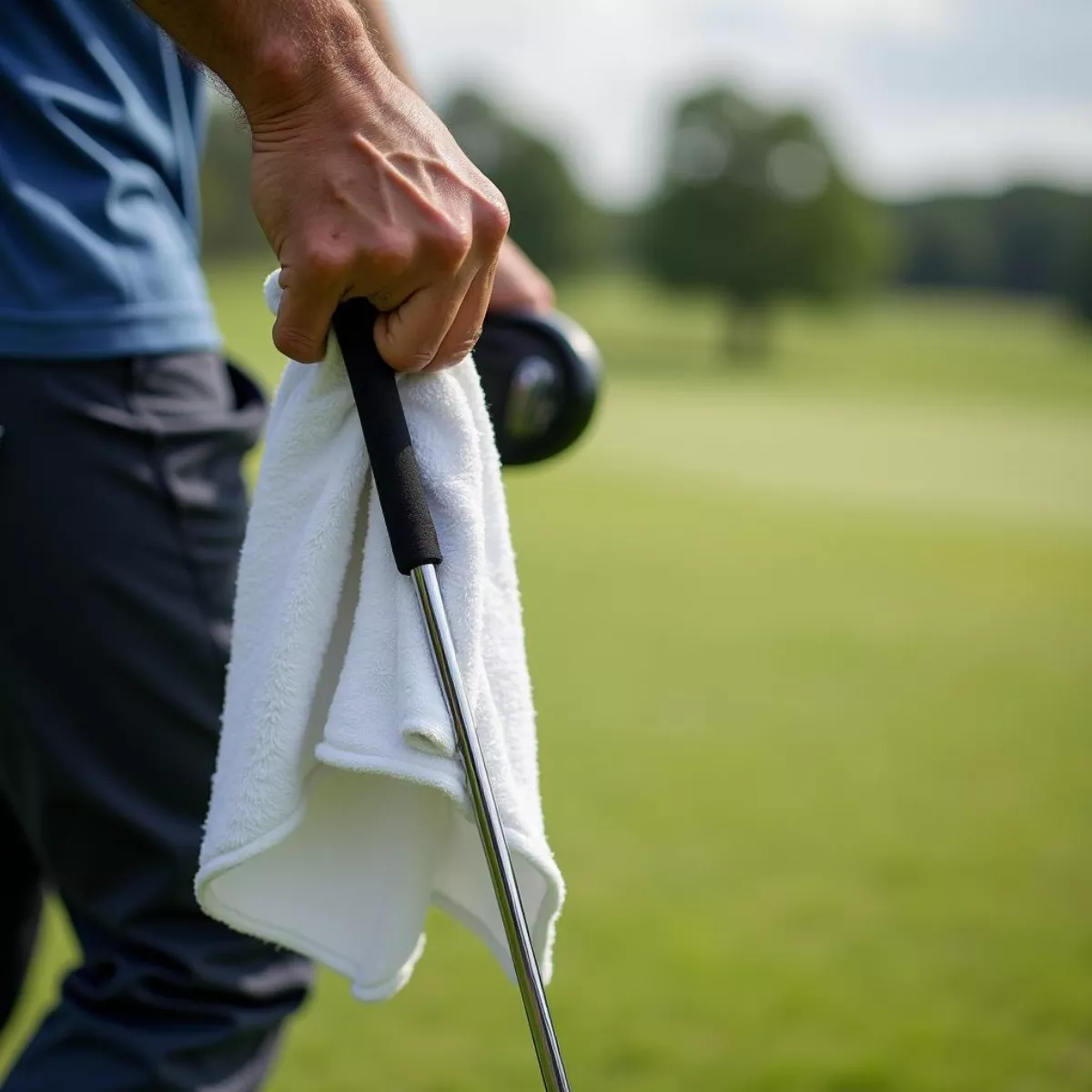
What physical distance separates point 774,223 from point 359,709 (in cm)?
3603

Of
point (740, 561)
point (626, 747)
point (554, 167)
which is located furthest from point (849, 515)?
point (554, 167)

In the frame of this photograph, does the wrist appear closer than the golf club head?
Yes

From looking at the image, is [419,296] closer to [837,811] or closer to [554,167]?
[837,811]

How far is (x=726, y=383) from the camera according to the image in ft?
60.7

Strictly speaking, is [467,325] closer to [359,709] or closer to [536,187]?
[359,709]

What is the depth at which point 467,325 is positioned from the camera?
0.78m

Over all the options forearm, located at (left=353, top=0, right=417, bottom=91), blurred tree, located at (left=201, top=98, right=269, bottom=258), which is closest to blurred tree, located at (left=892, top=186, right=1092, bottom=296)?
blurred tree, located at (left=201, top=98, right=269, bottom=258)

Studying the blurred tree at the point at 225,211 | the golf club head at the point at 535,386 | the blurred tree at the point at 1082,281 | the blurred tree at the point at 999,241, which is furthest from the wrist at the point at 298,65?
the blurred tree at the point at 999,241

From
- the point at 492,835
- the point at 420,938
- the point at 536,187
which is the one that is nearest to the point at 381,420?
the point at 492,835

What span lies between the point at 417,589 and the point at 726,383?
714 inches

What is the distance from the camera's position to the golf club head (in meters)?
1.10

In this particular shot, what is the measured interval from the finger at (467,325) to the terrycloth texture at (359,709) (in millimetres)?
19

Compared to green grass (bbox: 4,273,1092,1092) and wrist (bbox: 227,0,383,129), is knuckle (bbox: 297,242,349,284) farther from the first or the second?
green grass (bbox: 4,273,1092,1092)

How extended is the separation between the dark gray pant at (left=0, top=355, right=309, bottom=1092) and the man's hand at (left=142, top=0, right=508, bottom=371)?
213 mm
